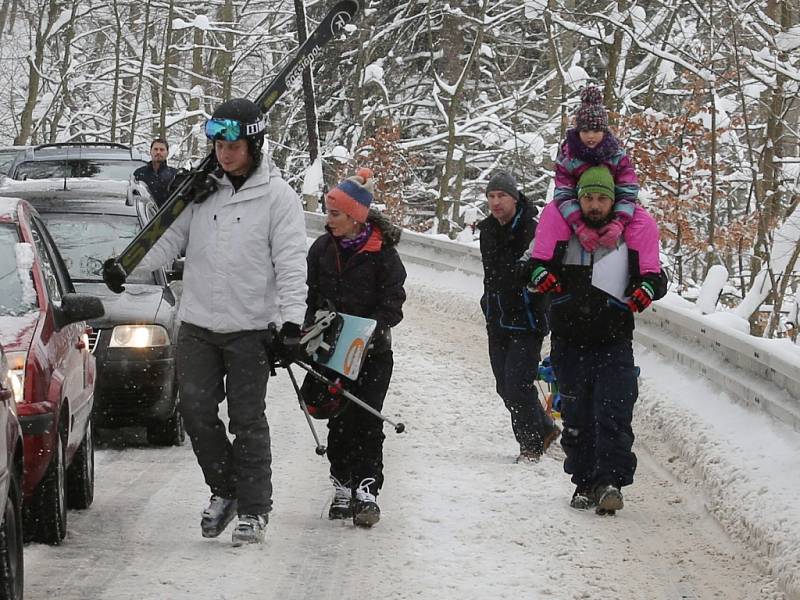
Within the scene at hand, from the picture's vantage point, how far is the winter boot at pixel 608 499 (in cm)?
736

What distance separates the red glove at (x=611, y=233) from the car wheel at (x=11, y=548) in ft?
11.4

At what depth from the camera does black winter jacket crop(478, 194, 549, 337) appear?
8797mm

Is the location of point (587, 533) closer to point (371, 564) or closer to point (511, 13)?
point (371, 564)

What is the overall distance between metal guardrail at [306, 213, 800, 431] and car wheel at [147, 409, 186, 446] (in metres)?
3.63

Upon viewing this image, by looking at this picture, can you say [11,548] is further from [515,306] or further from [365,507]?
[515,306]

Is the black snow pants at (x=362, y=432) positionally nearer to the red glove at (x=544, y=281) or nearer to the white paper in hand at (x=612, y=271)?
the red glove at (x=544, y=281)

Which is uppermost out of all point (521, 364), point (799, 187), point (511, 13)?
point (511, 13)

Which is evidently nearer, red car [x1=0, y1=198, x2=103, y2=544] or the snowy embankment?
red car [x1=0, y1=198, x2=103, y2=544]

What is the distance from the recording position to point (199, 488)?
7938 mm

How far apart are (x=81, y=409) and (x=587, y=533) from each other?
2700 millimetres

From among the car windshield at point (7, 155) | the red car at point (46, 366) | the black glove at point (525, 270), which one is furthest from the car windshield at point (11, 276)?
the car windshield at point (7, 155)

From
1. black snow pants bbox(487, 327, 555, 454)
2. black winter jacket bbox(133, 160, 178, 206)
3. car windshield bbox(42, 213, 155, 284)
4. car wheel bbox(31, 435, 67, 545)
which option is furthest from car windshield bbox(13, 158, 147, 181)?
car wheel bbox(31, 435, 67, 545)

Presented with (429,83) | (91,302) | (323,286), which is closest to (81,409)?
(91,302)

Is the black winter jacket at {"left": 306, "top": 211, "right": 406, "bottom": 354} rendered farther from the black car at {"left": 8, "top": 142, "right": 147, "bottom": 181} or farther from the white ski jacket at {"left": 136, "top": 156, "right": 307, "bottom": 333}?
the black car at {"left": 8, "top": 142, "right": 147, "bottom": 181}
